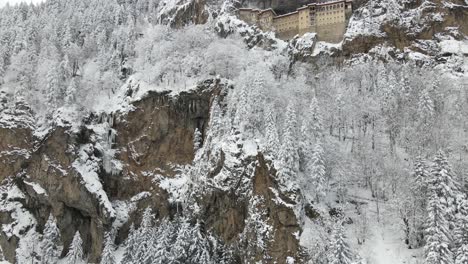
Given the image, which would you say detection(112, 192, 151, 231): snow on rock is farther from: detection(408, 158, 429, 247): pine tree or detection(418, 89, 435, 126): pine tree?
detection(418, 89, 435, 126): pine tree

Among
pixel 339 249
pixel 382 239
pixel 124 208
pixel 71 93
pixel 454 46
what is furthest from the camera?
pixel 454 46

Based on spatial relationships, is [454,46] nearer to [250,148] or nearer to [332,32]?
[332,32]

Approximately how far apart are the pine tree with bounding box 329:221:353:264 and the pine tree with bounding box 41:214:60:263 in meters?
47.8

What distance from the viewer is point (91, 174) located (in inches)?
3255

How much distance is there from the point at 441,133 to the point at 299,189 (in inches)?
847

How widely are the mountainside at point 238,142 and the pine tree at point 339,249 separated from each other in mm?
209

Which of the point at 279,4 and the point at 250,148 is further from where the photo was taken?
the point at 279,4

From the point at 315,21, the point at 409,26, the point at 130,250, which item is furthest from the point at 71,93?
the point at 409,26

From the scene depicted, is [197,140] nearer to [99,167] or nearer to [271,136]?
[99,167]

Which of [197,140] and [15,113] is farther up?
[15,113]

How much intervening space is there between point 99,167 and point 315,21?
5619 centimetres

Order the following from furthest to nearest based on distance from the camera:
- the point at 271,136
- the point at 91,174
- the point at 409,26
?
1. the point at 409,26
2. the point at 91,174
3. the point at 271,136

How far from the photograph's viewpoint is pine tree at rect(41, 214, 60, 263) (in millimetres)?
76000

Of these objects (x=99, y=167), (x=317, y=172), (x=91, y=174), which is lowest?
(x=91, y=174)
